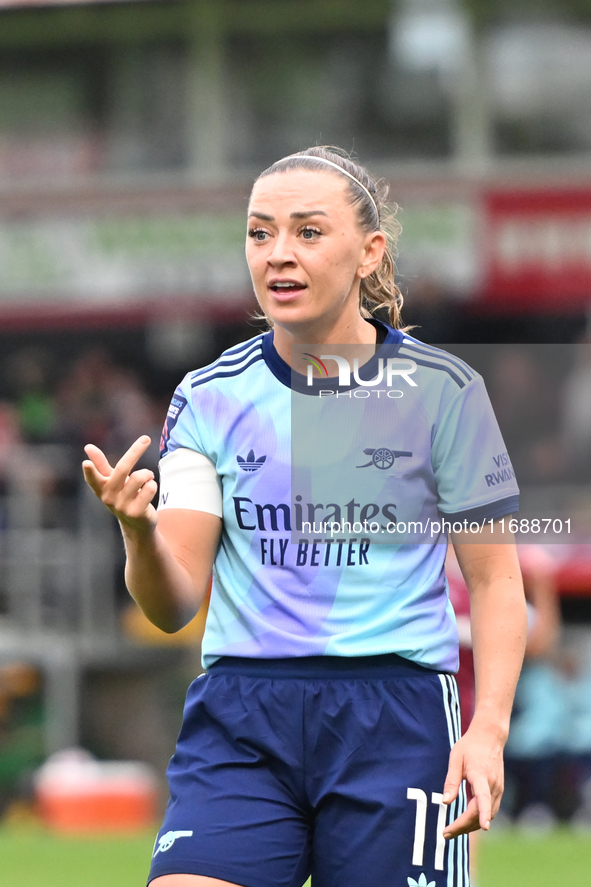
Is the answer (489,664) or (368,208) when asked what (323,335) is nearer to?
(368,208)

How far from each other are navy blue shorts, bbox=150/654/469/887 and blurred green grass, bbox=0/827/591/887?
537 cm

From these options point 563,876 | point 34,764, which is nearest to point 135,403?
point 34,764

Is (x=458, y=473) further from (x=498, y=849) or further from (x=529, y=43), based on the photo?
(x=529, y=43)

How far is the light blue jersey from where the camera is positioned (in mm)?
3051

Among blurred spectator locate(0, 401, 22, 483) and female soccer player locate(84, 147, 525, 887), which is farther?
blurred spectator locate(0, 401, 22, 483)

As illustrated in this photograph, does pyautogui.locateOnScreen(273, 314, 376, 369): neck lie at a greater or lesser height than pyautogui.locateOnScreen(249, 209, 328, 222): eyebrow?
lesser

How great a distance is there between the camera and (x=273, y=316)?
3.13m

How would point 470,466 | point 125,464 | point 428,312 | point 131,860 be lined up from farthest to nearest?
1. point 428,312
2. point 131,860
3. point 470,466
4. point 125,464

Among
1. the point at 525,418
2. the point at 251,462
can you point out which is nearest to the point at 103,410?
the point at 525,418

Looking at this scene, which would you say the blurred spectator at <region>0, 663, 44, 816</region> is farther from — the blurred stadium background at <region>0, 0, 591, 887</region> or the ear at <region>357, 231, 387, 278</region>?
the ear at <region>357, 231, 387, 278</region>

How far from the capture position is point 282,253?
3082mm

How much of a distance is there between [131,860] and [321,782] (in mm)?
6601

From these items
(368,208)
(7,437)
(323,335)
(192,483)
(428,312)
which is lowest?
(192,483)

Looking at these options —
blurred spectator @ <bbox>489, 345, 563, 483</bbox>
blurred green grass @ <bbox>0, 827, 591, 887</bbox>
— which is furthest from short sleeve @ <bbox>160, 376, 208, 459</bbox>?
blurred spectator @ <bbox>489, 345, 563, 483</bbox>
